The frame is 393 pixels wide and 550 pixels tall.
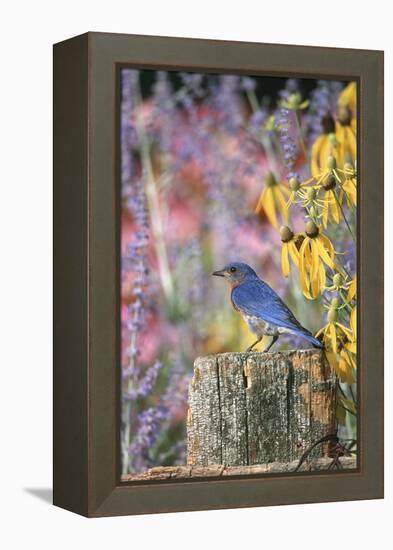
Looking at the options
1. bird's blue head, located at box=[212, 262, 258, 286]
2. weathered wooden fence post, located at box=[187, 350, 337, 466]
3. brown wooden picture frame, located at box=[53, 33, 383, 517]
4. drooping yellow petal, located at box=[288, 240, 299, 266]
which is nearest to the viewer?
brown wooden picture frame, located at box=[53, 33, 383, 517]

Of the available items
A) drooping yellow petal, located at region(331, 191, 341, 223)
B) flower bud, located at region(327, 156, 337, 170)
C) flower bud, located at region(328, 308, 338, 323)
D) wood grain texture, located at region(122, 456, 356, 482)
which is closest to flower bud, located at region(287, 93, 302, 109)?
flower bud, located at region(327, 156, 337, 170)

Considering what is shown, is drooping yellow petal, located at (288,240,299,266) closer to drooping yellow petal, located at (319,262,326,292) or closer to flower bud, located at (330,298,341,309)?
drooping yellow petal, located at (319,262,326,292)

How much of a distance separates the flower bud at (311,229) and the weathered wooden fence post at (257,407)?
0.53 m

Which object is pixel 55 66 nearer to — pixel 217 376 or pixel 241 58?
pixel 241 58

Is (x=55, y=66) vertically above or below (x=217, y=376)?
above

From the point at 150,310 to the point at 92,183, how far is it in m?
0.65

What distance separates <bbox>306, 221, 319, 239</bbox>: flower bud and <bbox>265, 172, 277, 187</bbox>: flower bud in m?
0.24

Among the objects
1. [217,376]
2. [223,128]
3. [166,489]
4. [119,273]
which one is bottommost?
[166,489]

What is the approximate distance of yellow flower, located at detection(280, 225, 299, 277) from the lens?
7211 millimetres

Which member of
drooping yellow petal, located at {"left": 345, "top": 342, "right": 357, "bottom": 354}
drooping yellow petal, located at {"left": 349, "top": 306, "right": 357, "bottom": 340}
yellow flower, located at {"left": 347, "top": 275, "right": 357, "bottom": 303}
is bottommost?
drooping yellow petal, located at {"left": 345, "top": 342, "right": 357, "bottom": 354}

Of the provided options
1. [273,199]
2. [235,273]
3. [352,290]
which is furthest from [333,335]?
[273,199]

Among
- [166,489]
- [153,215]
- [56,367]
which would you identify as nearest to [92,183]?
[153,215]

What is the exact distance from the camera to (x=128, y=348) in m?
6.87

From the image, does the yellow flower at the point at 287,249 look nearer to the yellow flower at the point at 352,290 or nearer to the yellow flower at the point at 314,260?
the yellow flower at the point at 314,260
